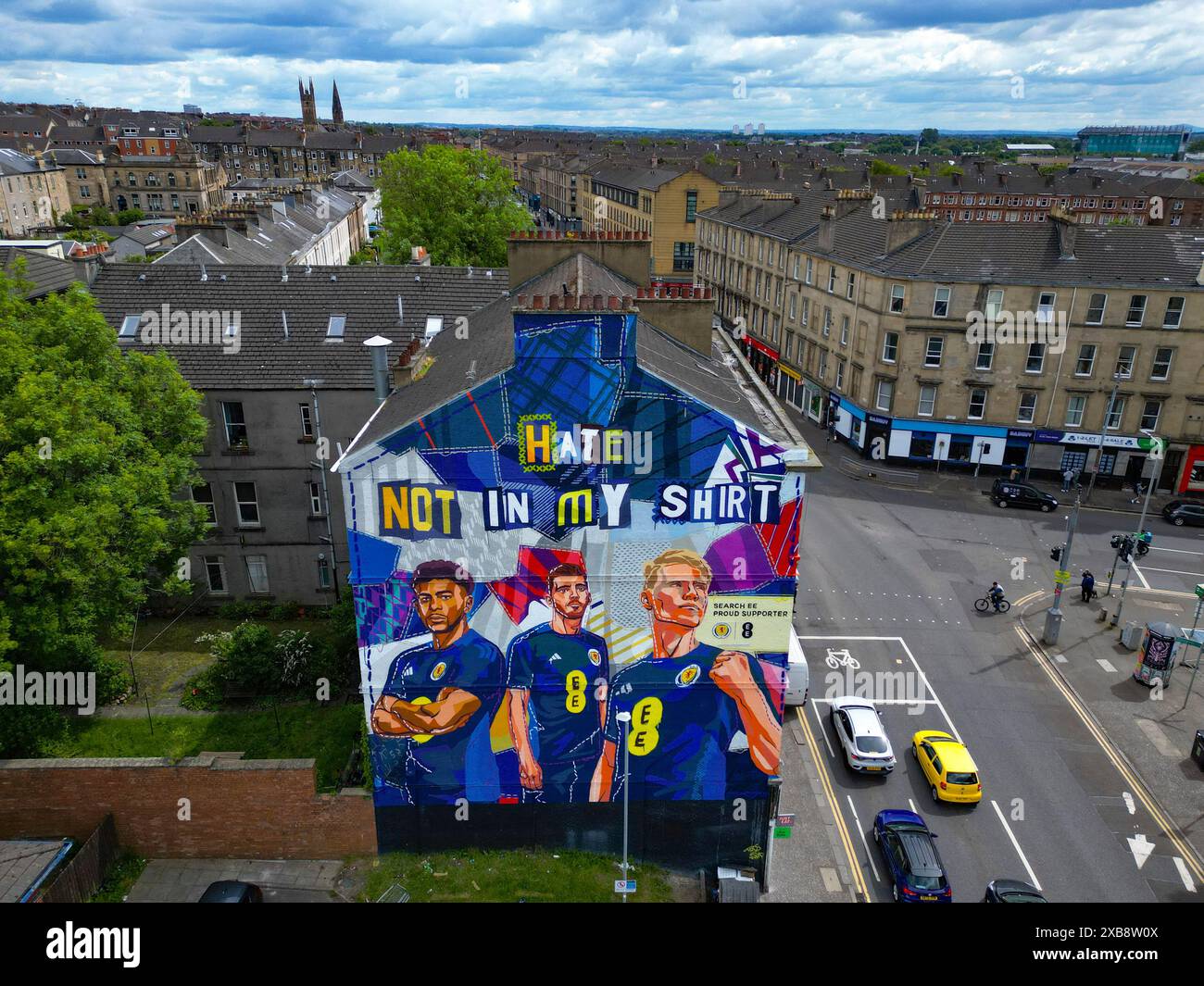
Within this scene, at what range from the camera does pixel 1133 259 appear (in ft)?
141

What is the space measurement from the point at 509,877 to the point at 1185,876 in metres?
16.7

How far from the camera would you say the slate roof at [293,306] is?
28.9 metres

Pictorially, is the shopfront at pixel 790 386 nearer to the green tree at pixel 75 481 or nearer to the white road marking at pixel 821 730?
the white road marking at pixel 821 730

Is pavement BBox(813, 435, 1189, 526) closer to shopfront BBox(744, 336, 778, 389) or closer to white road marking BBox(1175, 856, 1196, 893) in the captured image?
shopfront BBox(744, 336, 778, 389)

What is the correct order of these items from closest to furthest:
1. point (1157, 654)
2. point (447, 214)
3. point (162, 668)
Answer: point (162, 668)
point (1157, 654)
point (447, 214)

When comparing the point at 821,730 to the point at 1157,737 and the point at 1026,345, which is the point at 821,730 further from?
the point at 1026,345

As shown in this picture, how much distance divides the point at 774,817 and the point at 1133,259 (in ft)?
125

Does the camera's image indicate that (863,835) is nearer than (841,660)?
Yes

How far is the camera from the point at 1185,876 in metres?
20.6

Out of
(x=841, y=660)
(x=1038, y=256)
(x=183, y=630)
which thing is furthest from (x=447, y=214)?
(x=841, y=660)

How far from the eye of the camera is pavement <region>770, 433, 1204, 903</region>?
827 inches

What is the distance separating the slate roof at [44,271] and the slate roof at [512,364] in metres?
13.5

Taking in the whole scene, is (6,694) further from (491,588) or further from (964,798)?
(964,798)
